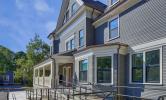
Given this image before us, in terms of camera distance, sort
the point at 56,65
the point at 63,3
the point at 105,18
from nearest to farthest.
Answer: the point at 105,18
the point at 56,65
the point at 63,3

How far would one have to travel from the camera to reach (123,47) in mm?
17000

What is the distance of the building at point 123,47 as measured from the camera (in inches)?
565

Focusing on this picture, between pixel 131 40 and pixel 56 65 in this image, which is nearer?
pixel 131 40

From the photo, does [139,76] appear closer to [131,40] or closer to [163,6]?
[131,40]

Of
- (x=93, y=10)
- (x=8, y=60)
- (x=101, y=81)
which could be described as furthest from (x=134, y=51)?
(x=8, y=60)

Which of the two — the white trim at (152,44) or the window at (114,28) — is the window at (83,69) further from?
the white trim at (152,44)

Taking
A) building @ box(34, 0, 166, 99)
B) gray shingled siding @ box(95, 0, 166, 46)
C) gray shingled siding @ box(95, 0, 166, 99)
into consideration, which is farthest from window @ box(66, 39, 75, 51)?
gray shingled siding @ box(95, 0, 166, 46)

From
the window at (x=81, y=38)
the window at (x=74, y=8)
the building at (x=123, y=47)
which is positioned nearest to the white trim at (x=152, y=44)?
the building at (x=123, y=47)

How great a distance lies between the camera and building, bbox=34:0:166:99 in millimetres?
14344

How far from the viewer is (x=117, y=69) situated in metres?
17.0

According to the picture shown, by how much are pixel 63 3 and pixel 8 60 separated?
1836 inches

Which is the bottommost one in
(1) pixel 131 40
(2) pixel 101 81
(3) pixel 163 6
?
(2) pixel 101 81

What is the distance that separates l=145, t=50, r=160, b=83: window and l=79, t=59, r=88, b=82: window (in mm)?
6152

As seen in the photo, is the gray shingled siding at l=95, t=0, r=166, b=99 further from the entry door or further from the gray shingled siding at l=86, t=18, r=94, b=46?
the entry door
